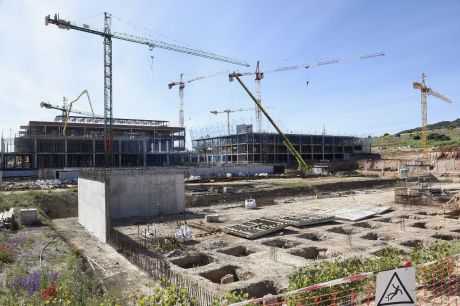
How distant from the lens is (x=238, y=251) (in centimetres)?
2094

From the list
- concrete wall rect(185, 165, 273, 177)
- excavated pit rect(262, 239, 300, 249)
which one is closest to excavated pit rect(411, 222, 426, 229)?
excavated pit rect(262, 239, 300, 249)

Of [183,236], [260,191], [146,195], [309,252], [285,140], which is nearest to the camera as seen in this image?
[309,252]

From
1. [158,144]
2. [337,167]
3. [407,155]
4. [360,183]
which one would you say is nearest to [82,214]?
[360,183]

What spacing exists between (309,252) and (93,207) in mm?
15802

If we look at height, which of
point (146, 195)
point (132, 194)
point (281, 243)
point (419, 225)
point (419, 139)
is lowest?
point (281, 243)

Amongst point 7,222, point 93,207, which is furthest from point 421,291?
point 7,222

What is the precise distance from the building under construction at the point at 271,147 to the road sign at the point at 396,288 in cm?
9226

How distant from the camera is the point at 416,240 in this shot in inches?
841

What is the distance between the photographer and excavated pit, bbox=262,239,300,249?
21777 mm

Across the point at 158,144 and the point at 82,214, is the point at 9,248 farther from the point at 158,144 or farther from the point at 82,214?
the point at 158,144

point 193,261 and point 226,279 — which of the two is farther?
point 193,261

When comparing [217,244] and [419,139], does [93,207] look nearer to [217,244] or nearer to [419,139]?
[217,244]

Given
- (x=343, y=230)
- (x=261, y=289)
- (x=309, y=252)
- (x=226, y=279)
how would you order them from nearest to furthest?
(x=261, y=289), (x=226, y=279), (x=309, y=252), (x=343, y=230)

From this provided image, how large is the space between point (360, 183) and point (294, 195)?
1687 centimetres
